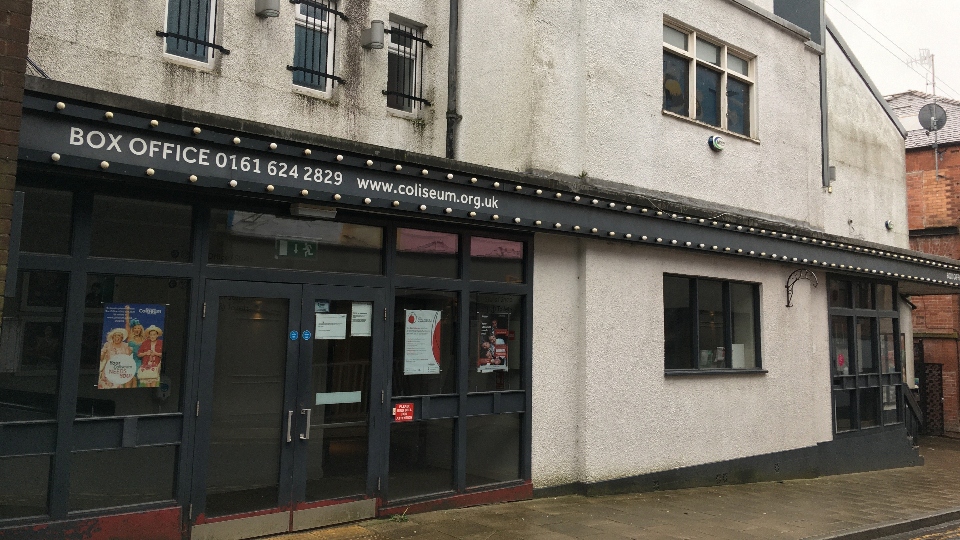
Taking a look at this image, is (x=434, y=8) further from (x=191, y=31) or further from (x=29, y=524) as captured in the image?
(x=29, y=524)

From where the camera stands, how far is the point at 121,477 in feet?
19.8

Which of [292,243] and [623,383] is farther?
[623,383]

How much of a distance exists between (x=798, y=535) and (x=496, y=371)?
148 inches

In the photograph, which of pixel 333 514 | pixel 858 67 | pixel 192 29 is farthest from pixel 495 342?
pixel 858 67

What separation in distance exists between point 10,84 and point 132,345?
2363 millimetres

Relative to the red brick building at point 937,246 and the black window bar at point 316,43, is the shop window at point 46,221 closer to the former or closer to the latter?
the black window bar at point 316,43

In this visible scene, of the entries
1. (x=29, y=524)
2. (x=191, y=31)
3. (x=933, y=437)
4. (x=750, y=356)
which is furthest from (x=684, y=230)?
(x=933, y=437)

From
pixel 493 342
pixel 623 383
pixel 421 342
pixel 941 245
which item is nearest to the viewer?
pixel 421 342

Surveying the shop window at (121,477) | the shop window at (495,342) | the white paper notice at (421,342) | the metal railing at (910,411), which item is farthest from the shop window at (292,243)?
the metal railing at (910,411)

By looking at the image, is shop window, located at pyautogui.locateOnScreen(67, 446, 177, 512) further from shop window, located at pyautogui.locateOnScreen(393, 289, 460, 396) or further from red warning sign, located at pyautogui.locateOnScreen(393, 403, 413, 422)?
shop window, located at pyautogui.locateOnScreen(393, 289, 460, 396)

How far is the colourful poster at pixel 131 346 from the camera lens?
19.9 feet

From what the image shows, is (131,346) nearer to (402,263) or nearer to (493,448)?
(402,263)

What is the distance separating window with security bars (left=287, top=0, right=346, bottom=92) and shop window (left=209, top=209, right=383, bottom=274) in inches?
72.9

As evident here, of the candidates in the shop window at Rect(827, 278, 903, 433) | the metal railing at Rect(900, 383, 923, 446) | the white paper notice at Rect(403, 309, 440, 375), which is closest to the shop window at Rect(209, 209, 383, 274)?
the white paper notice at Rect(403, 309, 440, 375)
